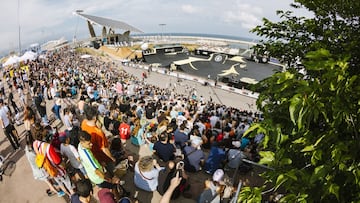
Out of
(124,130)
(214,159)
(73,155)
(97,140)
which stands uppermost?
(97,140)

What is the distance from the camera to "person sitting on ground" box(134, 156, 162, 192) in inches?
211

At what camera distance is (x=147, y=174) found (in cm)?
551

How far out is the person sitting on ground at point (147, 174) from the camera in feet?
17.6

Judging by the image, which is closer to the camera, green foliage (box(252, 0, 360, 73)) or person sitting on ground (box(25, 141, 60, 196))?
green foliage (box(252, 0, 360, 73))

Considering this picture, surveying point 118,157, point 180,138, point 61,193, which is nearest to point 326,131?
point 180,138

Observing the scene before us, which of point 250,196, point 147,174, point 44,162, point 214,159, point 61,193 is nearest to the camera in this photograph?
point 250,196

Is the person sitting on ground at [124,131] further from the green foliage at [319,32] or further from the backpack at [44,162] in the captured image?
the green foliage at [319,32]

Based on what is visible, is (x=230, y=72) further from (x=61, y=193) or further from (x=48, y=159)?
(x=48, y=159)

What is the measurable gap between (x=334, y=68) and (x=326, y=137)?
70cm

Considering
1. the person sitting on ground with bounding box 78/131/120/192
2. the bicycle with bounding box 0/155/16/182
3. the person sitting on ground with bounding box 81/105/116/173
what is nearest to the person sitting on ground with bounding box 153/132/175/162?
the person sitting on ground with bounding box 81/105/116/173

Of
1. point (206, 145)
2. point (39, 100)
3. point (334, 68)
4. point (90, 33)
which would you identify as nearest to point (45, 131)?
point (39, 100)

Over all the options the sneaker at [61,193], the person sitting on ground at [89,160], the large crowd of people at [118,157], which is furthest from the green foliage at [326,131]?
the sneaker at [61,193]

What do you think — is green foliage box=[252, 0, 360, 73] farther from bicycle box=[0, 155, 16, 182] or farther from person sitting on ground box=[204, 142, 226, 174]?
bicycle box=[0, 155, 16, 182]

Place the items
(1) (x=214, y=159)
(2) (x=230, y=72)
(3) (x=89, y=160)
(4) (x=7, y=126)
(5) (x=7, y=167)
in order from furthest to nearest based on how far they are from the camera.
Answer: (2) (x=230, y=72)
(4) (x=7, y=126)
(5) (x=7, y=167)
(1) (x=214, y=159)
(3) (x=89, y=160)
